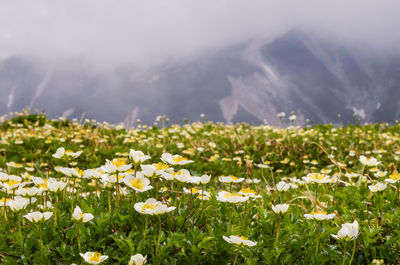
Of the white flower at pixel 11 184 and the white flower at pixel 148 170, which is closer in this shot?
the white flower at pixel 148 170

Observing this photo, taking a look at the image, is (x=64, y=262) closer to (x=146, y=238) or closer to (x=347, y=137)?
(x=146, y=238)

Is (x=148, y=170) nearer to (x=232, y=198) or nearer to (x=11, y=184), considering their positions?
(x=232, y=198)

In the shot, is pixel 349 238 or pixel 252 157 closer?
pixel 349 238

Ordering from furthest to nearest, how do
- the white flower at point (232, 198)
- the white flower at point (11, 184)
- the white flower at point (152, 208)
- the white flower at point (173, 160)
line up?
the white flower at point (11, 184)
the white flower at point (173, 160)
the white flower at point (232, 198)
the white flower at point (152, 208)

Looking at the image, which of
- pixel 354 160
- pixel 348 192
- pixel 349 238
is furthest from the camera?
pixel 354 160

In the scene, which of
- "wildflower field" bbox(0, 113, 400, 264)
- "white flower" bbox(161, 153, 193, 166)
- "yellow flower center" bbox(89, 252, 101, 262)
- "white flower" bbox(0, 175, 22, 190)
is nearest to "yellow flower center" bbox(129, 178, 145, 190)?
"wildflower field" bbox(0, 113, 400, 264)

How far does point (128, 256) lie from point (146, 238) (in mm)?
200

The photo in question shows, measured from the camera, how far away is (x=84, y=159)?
667 centimetres

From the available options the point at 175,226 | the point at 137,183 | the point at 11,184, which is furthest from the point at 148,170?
the point at 11,184

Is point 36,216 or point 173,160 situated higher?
point 173,160

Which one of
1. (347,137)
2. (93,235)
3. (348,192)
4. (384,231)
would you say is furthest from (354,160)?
(93,235)

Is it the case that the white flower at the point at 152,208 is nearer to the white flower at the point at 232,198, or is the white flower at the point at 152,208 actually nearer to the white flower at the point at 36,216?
the white flower at the point at 232,198

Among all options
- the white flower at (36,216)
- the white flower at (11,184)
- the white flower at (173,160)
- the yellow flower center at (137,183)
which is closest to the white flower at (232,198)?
the white flower at (173,160)

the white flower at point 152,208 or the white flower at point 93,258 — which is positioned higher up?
the white flower at point 152,208
